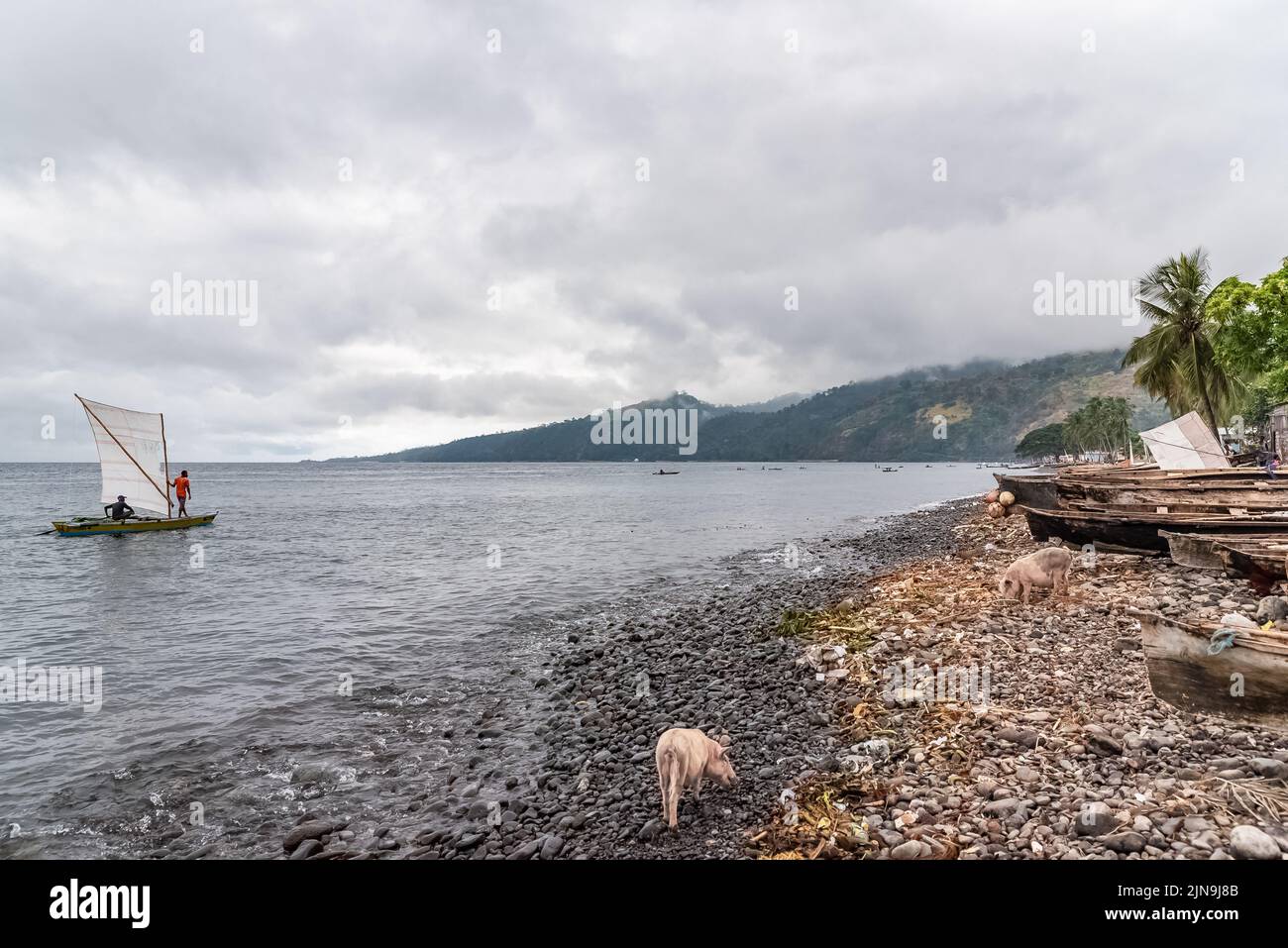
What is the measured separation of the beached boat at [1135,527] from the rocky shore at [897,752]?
1.74 m

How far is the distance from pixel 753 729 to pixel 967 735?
3093mm

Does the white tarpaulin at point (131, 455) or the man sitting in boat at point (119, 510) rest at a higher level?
the white tarpaulin at point (131, 455)

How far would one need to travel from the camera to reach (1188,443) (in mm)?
37031

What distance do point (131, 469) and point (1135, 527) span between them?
61164 mm

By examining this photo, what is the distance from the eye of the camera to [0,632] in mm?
20094

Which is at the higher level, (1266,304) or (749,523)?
(1266,304)

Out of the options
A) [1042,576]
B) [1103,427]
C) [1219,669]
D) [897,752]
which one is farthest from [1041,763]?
[1103,427]

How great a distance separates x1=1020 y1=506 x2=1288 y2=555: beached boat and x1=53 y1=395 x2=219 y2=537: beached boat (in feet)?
184

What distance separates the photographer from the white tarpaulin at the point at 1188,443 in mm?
36469

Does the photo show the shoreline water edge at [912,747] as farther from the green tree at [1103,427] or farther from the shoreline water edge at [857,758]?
the green tree at [1103,427]

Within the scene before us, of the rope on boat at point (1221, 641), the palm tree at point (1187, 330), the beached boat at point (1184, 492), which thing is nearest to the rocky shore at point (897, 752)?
the rope on boat at point (1221, 641)

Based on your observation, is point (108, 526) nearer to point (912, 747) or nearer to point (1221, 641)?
point (912, 747)
